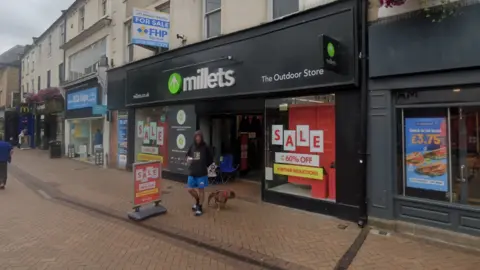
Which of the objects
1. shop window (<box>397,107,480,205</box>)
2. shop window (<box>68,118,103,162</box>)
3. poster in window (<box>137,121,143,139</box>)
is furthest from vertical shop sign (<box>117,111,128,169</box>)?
shop window (<box>397,107,480,205</box>)

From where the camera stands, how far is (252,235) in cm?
580

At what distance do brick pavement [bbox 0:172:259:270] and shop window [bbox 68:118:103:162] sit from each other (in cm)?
969

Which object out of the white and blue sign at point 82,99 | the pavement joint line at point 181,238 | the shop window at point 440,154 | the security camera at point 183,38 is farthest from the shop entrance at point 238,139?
the white and blue sign at point 82,99

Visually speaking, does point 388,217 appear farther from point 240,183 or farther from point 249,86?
point 240,183

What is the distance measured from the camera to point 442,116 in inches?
221

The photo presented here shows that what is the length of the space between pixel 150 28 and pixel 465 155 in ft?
30.6

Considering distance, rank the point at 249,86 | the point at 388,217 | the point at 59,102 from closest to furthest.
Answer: the point at 388,217, the point at 249,86, the point at 59,102

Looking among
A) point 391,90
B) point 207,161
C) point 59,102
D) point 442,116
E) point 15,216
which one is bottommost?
point 15,216

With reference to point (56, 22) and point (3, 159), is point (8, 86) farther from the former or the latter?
point (3, 159)

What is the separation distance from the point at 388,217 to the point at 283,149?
269 cm

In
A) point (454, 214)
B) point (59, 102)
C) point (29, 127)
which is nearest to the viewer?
point (454, 214)

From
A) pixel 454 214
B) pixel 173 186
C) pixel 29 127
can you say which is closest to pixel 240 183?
pixel 173 186

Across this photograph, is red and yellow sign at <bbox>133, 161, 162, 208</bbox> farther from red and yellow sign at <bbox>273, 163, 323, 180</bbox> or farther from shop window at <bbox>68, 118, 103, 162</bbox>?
shop window at <bbox>68, 118, 103, 162</bbox>

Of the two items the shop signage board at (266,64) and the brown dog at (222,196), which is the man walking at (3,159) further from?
the brown dog at (222,196)
